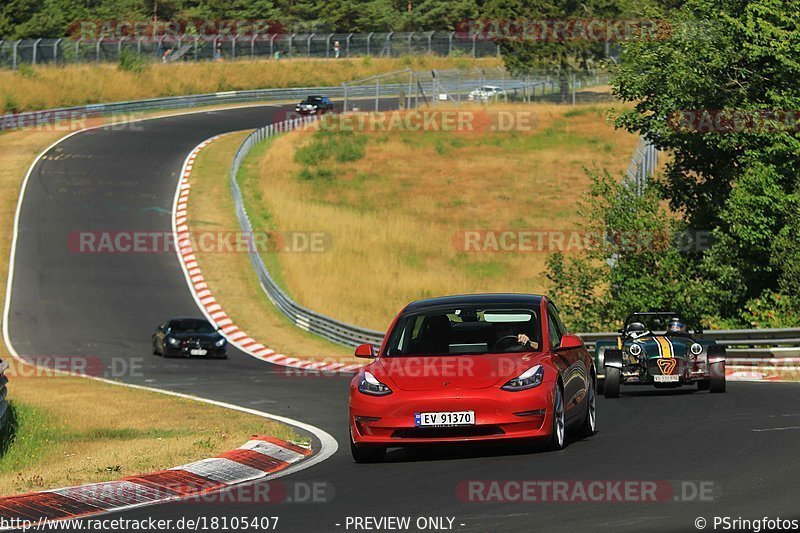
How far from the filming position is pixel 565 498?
887cm

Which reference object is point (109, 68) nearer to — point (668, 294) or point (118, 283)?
point (118, 283)

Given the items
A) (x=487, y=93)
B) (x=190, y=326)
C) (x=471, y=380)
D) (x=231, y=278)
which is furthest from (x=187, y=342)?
(x=487, y=93)

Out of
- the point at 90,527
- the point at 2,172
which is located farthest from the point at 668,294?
the point at 2,172

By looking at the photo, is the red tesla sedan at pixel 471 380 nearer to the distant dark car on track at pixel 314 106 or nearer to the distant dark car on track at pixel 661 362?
the distant dark car on track at pixel 661 362

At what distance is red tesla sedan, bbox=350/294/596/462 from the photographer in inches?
438

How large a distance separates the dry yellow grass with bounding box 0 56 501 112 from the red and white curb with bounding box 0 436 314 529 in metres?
59.2

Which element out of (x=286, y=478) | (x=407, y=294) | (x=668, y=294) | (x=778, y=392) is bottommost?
(x=407, y=294)

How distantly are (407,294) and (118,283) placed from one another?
9.41 meters

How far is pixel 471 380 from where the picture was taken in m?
11.3

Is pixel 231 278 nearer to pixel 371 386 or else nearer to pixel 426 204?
pixel 426 204

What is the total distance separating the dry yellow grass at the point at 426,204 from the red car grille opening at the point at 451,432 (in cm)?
2791

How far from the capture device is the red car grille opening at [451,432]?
11.1 meters
